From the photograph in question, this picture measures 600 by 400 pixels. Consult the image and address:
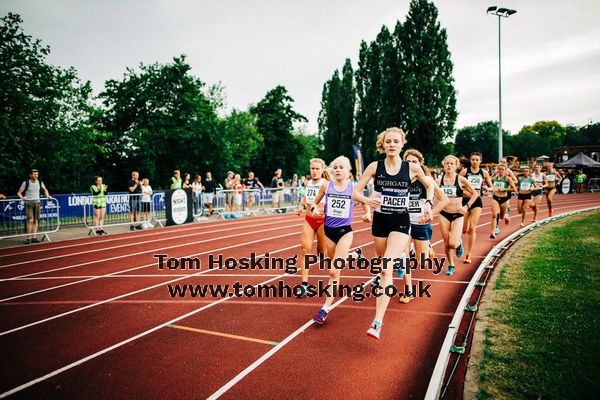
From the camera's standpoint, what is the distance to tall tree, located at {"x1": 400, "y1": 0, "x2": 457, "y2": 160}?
37.6m

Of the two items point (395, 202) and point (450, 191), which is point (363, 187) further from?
point (450, 191)

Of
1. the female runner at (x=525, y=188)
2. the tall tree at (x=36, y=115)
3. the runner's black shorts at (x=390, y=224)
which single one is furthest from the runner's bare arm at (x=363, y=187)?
the tall tree at (x=36, y=115)

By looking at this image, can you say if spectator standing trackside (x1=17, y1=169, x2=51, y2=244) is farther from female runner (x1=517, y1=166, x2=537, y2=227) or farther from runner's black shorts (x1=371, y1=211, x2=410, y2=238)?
female runner (x1=517, y1=166, x2=537, y2=227)

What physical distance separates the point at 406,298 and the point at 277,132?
4924 cm

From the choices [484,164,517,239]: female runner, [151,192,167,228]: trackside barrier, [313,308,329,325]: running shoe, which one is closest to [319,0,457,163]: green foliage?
[484,164,517,239]: female runner

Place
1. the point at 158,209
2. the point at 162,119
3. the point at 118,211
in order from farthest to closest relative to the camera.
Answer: the point at 162,119
the point at 158,209
the point at 118,211

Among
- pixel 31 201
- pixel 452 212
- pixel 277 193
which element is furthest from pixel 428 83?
pixel 31 201

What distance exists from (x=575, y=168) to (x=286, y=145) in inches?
1371

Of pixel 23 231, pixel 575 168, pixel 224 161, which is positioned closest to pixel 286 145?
pixel 224 161

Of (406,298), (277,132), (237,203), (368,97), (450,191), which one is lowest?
(406,298)

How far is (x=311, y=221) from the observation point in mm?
5711

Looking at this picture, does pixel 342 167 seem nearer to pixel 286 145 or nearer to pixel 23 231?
pixel 23 231

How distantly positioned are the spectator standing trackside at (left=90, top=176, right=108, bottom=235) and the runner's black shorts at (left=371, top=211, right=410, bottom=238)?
447 inches

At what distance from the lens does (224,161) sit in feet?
120
